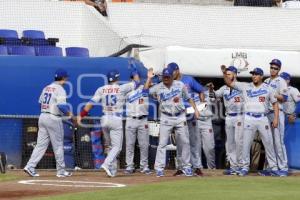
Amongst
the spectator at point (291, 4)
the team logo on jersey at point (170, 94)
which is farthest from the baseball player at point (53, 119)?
the spectator at point (291, 4)

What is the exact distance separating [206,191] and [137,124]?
401 cm

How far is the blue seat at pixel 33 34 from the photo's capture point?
20.8m

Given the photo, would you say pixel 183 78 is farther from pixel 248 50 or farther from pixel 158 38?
pixel 158 38

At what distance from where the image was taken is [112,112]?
1574cm

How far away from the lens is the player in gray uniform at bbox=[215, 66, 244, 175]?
16.0 m

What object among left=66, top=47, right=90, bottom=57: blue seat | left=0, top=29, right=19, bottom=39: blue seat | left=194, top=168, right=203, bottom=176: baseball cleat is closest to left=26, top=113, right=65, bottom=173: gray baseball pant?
left=194, top=168, right=203, bottom=176: baseball cleat

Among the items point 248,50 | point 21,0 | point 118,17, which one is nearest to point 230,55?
point 248,50

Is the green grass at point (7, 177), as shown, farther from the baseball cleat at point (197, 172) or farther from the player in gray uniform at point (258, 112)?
the player in gray uniform at point (258, 112)

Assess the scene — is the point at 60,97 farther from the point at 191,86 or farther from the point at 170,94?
the point at 191,86

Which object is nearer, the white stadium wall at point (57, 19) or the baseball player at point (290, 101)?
the baseball player at point (290, 101)

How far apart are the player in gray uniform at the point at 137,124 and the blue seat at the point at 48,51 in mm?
3803

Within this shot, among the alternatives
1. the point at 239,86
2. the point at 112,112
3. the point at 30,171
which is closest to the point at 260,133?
the point at 239,86

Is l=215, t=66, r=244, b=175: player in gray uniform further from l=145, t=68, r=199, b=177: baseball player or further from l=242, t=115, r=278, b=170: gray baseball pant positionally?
l=145, t=68, r=199, b=177: baseball player

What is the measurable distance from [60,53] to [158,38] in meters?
2.63
